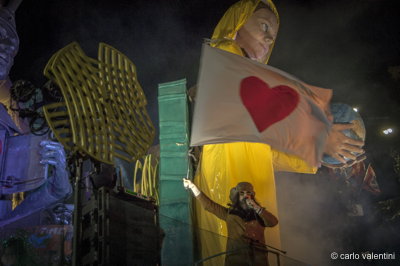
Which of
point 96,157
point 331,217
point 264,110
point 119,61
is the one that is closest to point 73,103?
point 96,157

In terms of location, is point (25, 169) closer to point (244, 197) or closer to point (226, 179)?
point (226, 179)

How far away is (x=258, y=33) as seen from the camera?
6.98m

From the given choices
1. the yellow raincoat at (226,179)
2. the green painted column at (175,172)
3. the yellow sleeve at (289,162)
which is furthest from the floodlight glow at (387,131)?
the green painted column at (175,172)

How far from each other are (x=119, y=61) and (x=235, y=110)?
5.70 ft

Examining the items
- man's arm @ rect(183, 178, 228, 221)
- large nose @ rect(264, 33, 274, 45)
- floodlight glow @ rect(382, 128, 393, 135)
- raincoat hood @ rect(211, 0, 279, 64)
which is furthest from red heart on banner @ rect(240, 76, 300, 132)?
floodlight glow @ rect(382, 128, 393, 135)

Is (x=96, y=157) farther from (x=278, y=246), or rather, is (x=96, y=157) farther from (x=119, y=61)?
(x=278, y=246)

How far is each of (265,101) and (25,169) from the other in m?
10.4

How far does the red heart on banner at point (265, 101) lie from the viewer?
4973mm

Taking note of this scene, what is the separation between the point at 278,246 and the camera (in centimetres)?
556

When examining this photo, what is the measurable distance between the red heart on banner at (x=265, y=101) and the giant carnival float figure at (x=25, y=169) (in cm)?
958

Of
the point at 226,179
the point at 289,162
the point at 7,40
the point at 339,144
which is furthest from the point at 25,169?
the point at 339,144

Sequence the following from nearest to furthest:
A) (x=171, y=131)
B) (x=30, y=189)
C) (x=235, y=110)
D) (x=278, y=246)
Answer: (x=235, y=110), (x=278, y=246), (x=171, y=131), (x=30, y=189)

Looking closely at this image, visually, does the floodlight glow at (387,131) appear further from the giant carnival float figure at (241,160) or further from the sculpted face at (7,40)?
the sculpted face at (7,40)

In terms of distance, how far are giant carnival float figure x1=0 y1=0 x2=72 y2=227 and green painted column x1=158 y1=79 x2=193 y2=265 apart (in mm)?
7533
